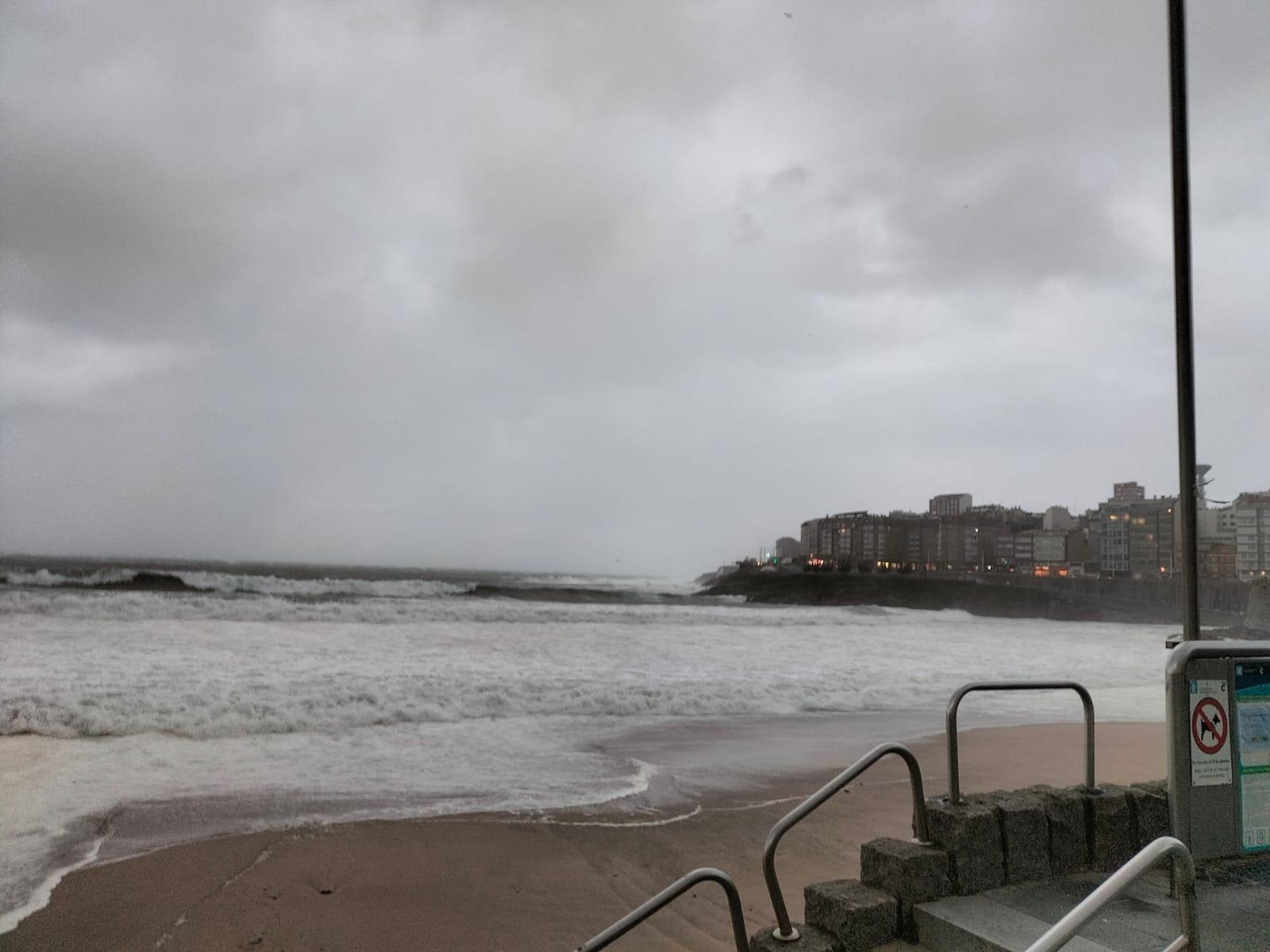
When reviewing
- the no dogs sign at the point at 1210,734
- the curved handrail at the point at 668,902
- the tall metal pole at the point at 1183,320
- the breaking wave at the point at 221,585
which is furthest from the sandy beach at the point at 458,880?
the breaking wave at the point at 221,585

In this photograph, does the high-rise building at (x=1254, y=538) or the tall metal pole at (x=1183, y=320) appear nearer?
the tall metal pole at (x=1183, y=320)

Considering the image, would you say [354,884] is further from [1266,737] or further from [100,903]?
[1266,737]

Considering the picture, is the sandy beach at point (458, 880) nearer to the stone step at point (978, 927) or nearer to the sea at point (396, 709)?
the sea at point (396, 709)

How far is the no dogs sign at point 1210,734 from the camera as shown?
374cm

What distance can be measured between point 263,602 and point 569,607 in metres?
12.5

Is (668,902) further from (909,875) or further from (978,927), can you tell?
(978,927)

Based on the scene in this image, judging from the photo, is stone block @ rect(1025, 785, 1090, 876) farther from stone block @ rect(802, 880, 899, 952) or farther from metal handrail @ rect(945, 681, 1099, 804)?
stone block @ rect(802, 880, 899, 952)

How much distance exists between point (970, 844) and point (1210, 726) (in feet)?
4.17

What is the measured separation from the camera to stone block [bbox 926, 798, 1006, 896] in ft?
12.7

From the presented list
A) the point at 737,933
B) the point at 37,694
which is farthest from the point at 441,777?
the point at 37,694

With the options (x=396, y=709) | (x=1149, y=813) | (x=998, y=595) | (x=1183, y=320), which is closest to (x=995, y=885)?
(x=1149, y=813)

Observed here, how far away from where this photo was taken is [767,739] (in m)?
10.8

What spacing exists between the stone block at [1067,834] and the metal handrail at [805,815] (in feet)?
2.48

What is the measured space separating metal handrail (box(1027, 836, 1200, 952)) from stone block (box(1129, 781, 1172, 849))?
79.5 inches
